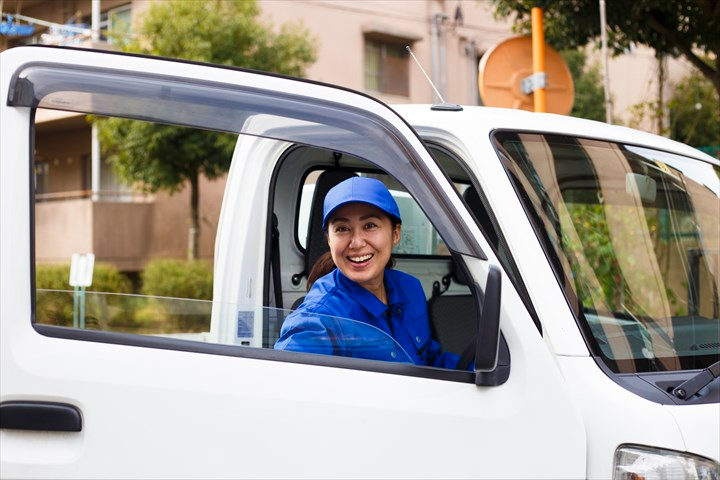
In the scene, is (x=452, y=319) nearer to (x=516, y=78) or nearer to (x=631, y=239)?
(x=631, y=239)

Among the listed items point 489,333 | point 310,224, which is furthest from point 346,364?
point 310,224

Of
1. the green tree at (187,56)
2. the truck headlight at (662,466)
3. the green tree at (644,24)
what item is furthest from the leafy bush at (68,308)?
the green tree at (187,56)

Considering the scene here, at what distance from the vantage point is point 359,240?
7.69ft

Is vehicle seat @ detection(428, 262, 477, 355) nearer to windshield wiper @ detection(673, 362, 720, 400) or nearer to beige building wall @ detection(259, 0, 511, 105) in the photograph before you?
windshield wiper @ detection(673, 362, 720, 400)

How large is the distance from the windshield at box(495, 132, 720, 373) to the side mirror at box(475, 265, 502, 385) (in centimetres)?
43

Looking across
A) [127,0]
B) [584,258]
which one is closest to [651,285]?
[584,258]

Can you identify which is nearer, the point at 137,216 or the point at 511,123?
the point at 511,123

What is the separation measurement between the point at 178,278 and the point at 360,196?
13.2 metres

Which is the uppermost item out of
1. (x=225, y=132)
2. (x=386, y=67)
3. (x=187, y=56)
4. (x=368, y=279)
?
(x=386, y=67)

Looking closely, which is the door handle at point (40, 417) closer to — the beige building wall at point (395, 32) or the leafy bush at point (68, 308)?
the leafy bush at point (68, 308)

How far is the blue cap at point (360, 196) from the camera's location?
227 centimetres

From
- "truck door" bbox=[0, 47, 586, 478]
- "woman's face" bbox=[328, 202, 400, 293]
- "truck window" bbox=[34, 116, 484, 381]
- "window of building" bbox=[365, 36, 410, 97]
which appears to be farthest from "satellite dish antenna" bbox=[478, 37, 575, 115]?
"window of building" bbox=[365, 36, 410, 97]

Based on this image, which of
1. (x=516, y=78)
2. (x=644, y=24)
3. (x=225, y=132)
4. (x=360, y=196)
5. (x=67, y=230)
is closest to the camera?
(x=225, y=132)

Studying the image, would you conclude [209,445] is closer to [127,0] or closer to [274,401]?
[274,401]
